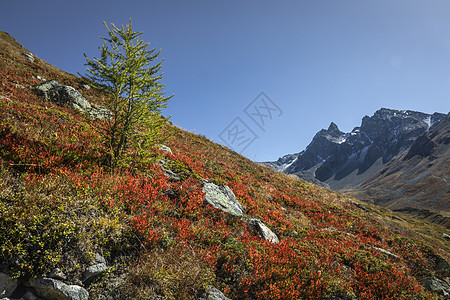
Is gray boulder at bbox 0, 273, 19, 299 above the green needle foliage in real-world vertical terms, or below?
below

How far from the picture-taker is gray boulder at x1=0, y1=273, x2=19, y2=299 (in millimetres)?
3361

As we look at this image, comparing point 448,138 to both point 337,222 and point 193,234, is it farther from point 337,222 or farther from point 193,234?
point 193,234

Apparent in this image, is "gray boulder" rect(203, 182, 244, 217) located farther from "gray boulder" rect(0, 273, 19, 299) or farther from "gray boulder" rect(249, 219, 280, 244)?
"gray boulder" rect(0, 273, 19, 299)

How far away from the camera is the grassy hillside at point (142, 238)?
161 inches

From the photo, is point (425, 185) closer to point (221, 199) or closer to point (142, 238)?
point (221, 199)

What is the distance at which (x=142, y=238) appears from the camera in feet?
17.8

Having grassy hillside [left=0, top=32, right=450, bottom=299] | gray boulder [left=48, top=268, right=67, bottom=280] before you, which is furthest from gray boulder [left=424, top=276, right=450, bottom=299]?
gray boulder [left=48, top=268, right=67, bottom=280]

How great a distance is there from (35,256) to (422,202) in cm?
14594

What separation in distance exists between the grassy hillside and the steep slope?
86.1 m

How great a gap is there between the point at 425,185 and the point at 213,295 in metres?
169

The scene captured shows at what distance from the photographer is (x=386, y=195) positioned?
136500mm

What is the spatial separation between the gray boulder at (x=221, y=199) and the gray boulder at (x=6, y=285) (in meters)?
6.15

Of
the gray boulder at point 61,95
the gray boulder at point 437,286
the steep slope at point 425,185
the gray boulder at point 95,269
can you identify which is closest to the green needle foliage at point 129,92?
the gray boulder at point 95,269

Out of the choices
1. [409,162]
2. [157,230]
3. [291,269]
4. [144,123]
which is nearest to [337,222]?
[291,269]
